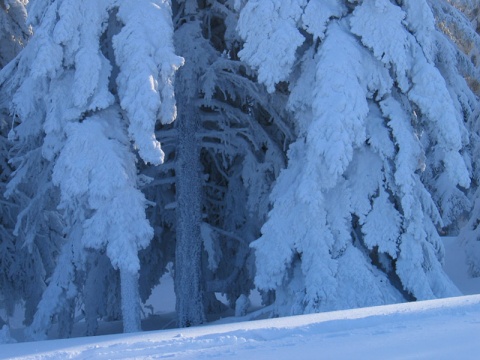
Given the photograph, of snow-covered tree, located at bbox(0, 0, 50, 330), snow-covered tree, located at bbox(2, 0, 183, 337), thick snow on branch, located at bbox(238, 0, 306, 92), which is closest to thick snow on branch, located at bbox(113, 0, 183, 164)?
snow-covered tree, located at bbox(2, 0, 183, 337)

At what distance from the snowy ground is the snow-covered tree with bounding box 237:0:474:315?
2735mm

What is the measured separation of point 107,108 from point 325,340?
5.76m

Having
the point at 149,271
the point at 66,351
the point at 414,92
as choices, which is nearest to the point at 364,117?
the point at 414,92

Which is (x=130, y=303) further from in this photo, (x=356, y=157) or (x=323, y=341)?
(x=323, y=341)

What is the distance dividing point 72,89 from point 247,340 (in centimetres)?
542

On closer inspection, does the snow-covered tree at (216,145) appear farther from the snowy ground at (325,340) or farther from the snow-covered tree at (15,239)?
the snowy ground at (325,340)

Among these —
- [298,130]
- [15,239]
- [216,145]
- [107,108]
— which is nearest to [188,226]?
[216,145]

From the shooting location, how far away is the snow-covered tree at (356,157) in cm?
958

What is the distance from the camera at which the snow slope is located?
16.4 ft

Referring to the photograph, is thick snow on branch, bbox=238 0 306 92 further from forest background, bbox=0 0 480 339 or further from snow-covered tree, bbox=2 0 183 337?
snow-covered tree, bbox=2 0 183 337

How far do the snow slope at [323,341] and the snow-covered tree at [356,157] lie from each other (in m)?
2.89

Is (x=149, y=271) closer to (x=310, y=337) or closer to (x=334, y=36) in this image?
(x=334, y=36)

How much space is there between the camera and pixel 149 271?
14312 millimetres

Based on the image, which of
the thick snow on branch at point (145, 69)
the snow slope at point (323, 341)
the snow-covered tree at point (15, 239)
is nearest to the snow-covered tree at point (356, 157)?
the thick snow on branch at point (145, 69)
